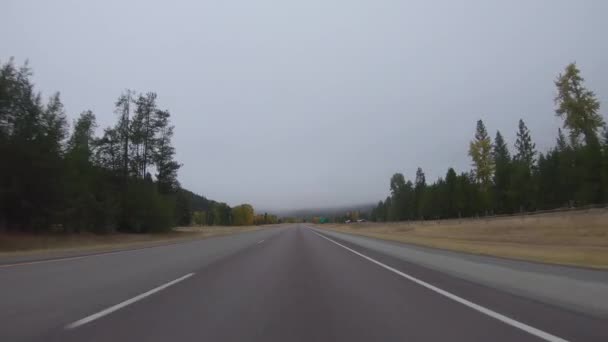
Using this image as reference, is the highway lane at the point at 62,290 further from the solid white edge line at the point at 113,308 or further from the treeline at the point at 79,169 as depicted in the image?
the treeline at the point at 79,169

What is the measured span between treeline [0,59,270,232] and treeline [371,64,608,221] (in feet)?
168

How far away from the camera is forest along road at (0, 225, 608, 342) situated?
535 centimetres

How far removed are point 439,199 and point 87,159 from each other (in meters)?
64.7

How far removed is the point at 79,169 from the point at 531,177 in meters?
65.5

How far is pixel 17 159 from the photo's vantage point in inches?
1320

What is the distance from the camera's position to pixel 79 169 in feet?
155

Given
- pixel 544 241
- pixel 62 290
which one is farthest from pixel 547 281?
pixel 544 241

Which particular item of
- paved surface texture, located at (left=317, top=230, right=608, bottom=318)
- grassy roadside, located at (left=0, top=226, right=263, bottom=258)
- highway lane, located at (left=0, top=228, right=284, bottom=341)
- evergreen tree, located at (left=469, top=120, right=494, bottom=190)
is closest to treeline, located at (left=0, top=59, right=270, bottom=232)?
grassy roadside, located at (left=0, top=226, right=263, bottom=258)

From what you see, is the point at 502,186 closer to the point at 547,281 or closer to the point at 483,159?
the point at 483,159

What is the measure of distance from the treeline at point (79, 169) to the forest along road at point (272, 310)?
27.4 m

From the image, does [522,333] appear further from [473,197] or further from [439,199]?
[439,199]

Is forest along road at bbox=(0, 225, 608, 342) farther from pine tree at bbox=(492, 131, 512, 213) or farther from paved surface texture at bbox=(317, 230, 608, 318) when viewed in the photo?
pine tree at bbox=(492, 131, 512, 213)

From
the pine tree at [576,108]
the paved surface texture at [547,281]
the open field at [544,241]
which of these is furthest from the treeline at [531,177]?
the paved surface texture at [547,281]

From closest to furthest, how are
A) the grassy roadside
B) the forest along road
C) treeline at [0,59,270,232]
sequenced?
the forest along road < the grassy roadside < treeline at [0,59,270,232]
